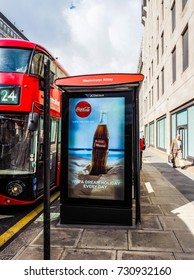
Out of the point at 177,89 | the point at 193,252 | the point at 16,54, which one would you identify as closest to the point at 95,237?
the point at 193,252

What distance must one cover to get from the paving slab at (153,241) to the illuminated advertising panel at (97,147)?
75 centimetres

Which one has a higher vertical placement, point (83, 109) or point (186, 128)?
point (186, 128)

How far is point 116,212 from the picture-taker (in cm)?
484

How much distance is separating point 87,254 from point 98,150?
198cm

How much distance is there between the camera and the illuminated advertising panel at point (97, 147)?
4867 millimetres

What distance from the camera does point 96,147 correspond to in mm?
4973

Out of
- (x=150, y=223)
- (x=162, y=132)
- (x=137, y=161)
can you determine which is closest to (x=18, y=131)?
(x=137, y=161)

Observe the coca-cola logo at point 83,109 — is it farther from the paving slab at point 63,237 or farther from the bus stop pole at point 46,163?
the paving slab at point 63,237

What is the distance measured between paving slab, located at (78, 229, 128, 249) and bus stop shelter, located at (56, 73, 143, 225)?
30cm

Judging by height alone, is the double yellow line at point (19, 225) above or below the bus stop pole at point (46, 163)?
below

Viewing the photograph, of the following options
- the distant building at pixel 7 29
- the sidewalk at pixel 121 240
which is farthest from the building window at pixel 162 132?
the distant building at pixel 7 29

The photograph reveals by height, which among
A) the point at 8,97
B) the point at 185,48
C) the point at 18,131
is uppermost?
the point at 185,48

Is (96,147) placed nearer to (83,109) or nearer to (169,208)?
(83,109)
